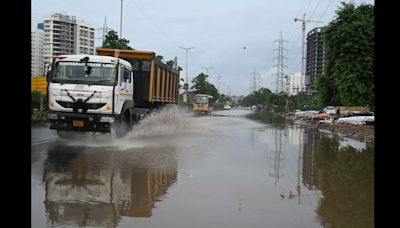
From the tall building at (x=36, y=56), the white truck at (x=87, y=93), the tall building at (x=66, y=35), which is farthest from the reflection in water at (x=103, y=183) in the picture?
the tall building at (x=66, y=35)

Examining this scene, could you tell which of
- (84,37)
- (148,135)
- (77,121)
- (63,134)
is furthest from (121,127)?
(84,37)

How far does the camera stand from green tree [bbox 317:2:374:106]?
2830cm

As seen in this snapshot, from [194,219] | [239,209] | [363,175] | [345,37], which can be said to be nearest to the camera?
[194,219]

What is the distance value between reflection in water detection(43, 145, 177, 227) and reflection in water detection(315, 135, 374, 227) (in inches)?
101

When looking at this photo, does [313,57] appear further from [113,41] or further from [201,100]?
[113,41]

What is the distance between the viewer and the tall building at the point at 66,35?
1427 inches

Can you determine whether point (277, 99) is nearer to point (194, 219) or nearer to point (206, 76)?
point (206, 76)

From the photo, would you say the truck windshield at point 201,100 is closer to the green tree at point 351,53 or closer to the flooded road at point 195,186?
the green tree at point 351,53

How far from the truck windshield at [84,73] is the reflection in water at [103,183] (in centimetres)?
214

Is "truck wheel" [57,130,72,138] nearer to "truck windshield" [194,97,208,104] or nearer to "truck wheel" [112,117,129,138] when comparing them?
"truck wheel" [112,117,129,138]

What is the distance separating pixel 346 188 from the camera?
7074 millimetres
